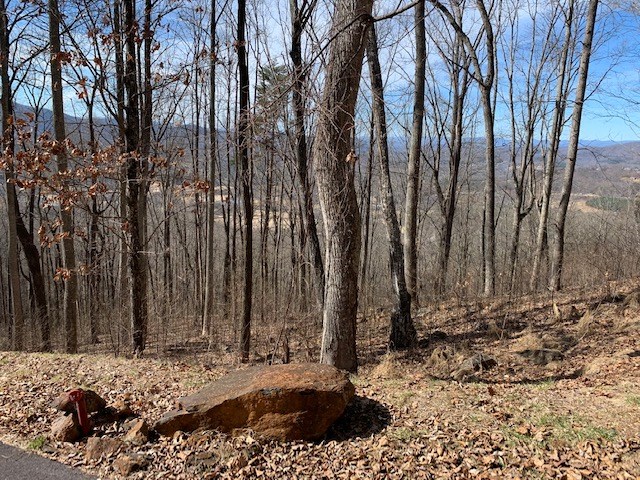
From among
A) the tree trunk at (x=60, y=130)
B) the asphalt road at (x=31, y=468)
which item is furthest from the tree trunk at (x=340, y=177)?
the tree trunk at (x=60, y=130)

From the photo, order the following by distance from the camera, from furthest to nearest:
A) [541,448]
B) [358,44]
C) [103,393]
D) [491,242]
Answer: [491,242] → [103,393] → [358,44] → [541,448]

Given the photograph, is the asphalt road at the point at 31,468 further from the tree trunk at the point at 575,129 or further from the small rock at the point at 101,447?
the tree trunk at the point at 575,129

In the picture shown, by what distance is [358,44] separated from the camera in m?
4.98

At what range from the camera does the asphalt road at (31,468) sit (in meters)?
3.77

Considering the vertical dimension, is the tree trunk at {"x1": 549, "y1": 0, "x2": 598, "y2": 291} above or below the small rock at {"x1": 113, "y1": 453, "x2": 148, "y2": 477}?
above

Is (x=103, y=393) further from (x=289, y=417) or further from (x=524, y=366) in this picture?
(x=524, y=366)

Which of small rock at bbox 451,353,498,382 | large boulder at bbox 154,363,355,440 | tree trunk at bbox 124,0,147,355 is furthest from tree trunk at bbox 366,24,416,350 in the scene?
large boulder at bbox 154,363,355,440

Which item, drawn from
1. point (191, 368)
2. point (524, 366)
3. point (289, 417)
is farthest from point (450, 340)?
point (289, 417)

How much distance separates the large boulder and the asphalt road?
2.46 ft

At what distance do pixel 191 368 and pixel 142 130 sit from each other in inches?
171

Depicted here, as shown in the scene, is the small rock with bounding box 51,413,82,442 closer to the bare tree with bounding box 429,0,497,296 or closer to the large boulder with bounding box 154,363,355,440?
the large boulder with bounding box 154,363,355,440

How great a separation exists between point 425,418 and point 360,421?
0.58 metres

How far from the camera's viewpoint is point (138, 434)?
4.14 meters

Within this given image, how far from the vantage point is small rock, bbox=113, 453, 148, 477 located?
3.75 meters
